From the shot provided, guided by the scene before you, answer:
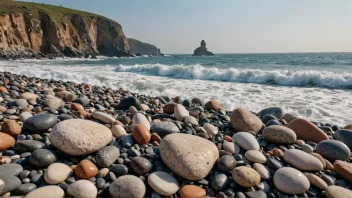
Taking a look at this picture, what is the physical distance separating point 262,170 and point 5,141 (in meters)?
2.68

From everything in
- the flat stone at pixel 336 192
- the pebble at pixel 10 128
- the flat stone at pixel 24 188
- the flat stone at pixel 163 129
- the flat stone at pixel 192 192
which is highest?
the pebble at pixel 10 128

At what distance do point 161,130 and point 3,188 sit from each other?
1.67 meters

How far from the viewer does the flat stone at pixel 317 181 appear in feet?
6.56

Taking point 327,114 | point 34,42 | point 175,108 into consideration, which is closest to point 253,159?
point 175,108

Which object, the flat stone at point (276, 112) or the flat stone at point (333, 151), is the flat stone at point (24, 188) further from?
the flat stone at point (276, 112)

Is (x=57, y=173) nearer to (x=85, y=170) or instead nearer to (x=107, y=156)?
(x=85, y=170)

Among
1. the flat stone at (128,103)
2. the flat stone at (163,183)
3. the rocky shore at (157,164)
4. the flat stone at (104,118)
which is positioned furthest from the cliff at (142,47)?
the flat stone at (163,183)

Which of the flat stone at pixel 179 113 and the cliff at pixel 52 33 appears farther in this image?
the cliff at pixel 52 33

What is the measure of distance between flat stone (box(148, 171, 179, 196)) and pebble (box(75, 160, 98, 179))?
1.77ft

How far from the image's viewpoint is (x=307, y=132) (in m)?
3.18

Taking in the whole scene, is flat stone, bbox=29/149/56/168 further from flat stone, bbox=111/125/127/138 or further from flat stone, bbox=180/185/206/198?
flat stone, bbox=180/185/206/198

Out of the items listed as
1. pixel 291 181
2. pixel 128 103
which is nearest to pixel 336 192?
pixel 291 181

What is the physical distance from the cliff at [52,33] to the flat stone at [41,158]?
38980 mm

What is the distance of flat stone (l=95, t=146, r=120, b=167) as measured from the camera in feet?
7.04
